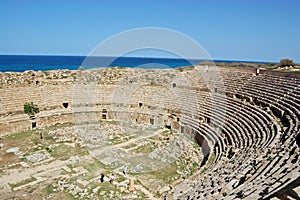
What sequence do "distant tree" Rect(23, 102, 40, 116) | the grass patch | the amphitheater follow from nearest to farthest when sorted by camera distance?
1. the amphitheater
2. the grass patch
3. "distant tree" Rect(23, 102, 40, 116)

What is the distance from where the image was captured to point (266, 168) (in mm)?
8523

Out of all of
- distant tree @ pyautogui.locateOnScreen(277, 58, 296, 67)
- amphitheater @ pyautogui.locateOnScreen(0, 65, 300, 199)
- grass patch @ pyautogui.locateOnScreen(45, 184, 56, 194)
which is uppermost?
distant tree @ pyautogui.locateOnScreen(277, 58, 296, 67)

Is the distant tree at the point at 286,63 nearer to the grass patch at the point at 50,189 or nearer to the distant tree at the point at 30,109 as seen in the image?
the distant tree at the point at 30,109

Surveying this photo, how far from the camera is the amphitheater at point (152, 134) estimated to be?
32.5ft

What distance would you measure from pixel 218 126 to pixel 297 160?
31.1ft

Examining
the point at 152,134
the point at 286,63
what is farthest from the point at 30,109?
the point at 286,63

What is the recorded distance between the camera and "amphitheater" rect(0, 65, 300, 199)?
9.91 meters

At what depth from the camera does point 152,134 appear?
2012 cm

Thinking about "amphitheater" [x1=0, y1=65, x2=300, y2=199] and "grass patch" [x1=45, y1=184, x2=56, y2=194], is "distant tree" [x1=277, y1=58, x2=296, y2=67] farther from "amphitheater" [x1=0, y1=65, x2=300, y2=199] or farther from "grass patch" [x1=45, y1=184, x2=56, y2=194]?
"grass patch" [x1=45, y1=184, x2=56, y2=194]

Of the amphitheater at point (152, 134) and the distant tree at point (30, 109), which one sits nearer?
the amphitheater at point (152, 134)

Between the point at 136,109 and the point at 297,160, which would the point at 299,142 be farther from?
the point at 136,109

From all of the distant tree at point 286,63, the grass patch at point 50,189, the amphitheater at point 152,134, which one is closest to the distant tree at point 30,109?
the amphitheater at point 152,134

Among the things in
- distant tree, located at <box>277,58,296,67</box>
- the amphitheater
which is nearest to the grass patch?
the amphitheater

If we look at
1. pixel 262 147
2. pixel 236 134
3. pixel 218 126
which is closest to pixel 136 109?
pixel 218 126
